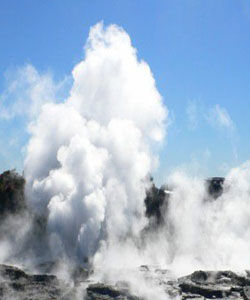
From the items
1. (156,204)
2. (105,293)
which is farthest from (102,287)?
(156,204)

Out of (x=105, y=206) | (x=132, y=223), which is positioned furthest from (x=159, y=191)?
(x=105, y=206)

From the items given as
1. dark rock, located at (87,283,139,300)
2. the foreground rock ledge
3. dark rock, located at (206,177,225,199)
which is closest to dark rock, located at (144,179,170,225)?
dark rock, located at (206,177,225,199)

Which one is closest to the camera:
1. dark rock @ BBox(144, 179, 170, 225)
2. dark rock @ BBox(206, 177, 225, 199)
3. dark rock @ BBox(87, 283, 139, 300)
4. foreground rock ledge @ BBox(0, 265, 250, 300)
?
dark rock @ BBox(87, 283, 139, 300)

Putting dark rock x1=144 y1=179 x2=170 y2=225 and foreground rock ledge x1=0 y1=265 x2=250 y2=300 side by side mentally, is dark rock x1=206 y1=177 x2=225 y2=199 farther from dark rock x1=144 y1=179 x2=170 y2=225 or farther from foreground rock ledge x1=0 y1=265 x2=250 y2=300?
foreground rock ledge x1=0 y1=265 x2=250 y2=300

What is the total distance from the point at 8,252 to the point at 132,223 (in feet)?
39.1

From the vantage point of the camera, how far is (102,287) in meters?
21.6

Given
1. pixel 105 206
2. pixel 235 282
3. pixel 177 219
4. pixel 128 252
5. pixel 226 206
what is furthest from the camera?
pixel 226 206

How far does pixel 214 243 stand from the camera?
34938 millimetres

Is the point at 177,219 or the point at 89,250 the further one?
the point at 177,219

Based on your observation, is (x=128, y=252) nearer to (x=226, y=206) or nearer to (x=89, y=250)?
(x=89, y=250)

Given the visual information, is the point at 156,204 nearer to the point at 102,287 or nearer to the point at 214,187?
the point at 214,187

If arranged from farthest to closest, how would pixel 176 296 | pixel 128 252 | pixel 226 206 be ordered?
pixel 226 206, pixel 128 252, pixel 176 296

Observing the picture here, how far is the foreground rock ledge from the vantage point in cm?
2116

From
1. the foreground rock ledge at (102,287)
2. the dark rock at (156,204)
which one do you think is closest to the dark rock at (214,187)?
the dark rock at (156,204)
